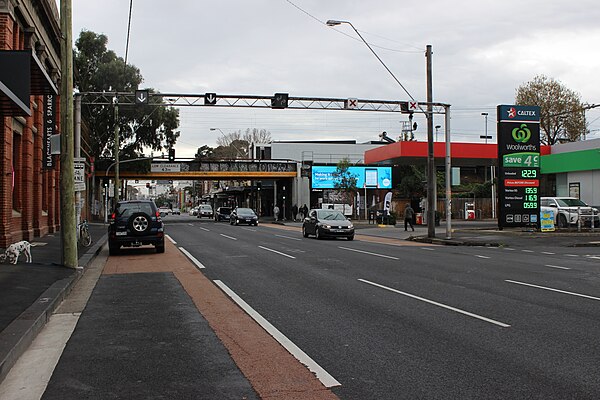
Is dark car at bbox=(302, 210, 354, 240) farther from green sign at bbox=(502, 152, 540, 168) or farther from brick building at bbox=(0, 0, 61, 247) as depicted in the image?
brick building at bbox=(0, 0, 61, 247)

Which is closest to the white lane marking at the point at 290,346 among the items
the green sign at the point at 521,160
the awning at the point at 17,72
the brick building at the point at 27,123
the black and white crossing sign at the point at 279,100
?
the awning at the point at 17,72

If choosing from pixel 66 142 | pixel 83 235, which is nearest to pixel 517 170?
pixel 83 235

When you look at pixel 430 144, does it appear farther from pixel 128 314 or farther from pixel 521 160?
pixel 128 314

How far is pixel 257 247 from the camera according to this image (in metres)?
22.0

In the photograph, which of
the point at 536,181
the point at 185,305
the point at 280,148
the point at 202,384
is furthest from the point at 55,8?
the point at 280,148

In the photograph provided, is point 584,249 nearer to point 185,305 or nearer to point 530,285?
point 530,285

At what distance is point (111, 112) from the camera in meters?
55.6

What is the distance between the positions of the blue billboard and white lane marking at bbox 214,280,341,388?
1927 inches

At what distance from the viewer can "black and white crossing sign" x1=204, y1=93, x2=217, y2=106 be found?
85.4 ft

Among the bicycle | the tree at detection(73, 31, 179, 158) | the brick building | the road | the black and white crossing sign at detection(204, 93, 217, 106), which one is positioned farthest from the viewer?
the tree at detection(73, 31, 179, 158)

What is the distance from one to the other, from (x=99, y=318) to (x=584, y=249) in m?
18.7

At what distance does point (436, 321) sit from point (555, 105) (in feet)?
176

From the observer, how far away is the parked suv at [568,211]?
2969 centimetres

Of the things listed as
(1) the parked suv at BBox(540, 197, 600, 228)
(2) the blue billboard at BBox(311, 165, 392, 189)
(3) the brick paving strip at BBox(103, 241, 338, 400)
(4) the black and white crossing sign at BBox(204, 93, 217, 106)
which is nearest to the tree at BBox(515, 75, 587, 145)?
(2) the blue billboard at BBox(311, 165, 392, 189)
